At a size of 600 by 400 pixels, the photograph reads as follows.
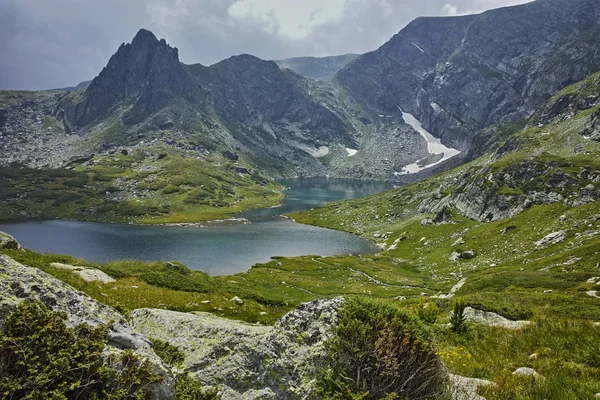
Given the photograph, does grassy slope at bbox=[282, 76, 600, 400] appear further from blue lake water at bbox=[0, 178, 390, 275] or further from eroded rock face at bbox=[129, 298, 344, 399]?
blue lake water at bbox=[0, 178, 390, 275]

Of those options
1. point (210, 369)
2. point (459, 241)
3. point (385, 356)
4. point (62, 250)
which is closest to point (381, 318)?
point (385, 356)

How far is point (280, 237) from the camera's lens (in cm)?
13938

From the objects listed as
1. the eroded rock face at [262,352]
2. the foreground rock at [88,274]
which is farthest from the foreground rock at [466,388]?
the foreground rock at [88,274]

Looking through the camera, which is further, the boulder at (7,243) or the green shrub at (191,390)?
the boulder at (7,243)

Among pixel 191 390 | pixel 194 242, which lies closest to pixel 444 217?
pixel 194 242

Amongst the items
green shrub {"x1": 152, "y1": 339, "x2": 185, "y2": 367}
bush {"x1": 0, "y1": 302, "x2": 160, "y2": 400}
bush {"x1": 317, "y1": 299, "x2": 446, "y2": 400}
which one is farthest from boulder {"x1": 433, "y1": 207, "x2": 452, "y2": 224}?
bush {"x1": 0, "y1": 302, "x2": 160, "y2": 400}

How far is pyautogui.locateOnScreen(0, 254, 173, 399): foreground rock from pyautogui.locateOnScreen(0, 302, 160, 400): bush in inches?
9.7

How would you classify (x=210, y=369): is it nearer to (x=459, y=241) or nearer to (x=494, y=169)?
(x=459, y=241)

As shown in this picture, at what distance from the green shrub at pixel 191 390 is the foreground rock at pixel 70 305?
405 millimetres

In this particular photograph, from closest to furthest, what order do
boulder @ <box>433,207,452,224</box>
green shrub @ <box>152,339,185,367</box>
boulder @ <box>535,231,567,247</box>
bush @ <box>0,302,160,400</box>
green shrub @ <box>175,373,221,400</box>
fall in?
bush @ <box>0,302,160,400</box>
green shrub @ <box>175,373,221,400</box>
green shrub @ <box>152,339,185,367</box>
boulder @ <box>535,231,567,247</box>
boulder @ <box>433,207,452,224</box>

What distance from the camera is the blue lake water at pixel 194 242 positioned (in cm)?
10525

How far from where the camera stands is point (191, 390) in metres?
6.98

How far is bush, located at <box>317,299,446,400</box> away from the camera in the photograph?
6.88m

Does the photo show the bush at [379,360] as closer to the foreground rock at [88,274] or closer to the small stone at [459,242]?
the foreground rock at [88,274]
